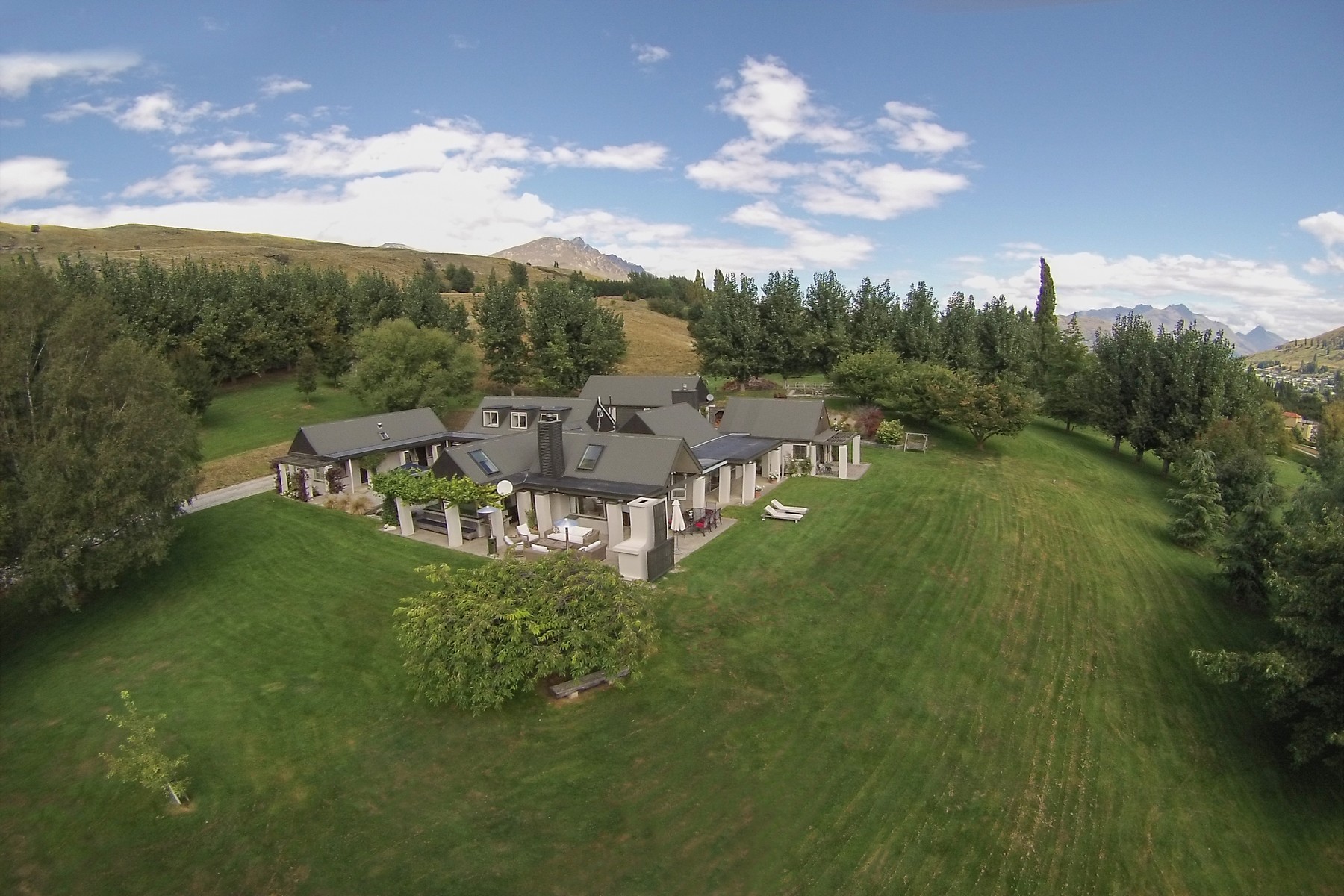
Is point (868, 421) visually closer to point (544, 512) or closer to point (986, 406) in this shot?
point (986, 406)

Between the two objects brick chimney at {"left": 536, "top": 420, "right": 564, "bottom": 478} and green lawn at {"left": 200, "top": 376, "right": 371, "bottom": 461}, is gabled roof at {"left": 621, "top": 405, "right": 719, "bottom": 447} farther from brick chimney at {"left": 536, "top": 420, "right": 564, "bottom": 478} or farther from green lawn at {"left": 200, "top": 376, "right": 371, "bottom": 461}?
green lawn at {"left": 200, "top": 376, "right": 371, "bottom": 461}

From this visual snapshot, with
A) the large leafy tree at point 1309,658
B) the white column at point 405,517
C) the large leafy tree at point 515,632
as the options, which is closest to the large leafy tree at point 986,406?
the large leafy tree at point 1309,658

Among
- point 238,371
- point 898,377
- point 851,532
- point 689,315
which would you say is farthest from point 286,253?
point 851,532

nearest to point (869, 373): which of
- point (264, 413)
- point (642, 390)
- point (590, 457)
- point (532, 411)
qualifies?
point (642, 390)

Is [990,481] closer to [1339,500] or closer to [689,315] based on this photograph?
[1339,500]

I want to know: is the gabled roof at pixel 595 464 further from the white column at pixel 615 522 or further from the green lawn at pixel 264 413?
the green lawn at pixel 264 413

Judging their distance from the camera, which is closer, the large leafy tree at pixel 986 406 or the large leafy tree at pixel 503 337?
the large leafy tree at pixel 986 406

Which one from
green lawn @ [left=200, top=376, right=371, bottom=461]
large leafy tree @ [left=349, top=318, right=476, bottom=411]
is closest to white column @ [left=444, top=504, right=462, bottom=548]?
green lawn @ [left=200, top=376, right=371, bottom=461]

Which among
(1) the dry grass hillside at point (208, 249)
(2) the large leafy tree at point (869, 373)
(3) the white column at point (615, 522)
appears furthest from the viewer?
(1) the dry grass hillside at point (208, 249)
